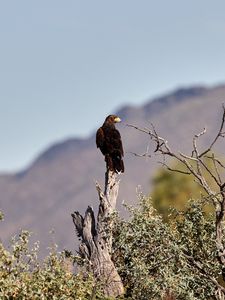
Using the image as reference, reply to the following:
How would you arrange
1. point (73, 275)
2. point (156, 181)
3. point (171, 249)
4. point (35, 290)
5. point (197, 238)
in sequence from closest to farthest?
point (35, 290) → point (73, 275) → point (171, 249) → point (197, 238) → point (156, 181)

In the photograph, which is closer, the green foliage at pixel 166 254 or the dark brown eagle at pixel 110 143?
the green foliage at pixel 166 254

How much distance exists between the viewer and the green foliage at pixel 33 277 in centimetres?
1566

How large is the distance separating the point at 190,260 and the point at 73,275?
2.71 m

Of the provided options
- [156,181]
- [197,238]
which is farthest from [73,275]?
[156,181]

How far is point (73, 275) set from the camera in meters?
17.0

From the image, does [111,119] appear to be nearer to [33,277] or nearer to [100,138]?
[100,138]

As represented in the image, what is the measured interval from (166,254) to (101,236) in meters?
1.69

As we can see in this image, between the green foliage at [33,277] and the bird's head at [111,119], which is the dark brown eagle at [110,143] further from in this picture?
the green foliage at [33,277]

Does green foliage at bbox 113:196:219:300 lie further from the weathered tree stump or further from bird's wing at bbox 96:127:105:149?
bird's wing at bbox 96:127:105:149

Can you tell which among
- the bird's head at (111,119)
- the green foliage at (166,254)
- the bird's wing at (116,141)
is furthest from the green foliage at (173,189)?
the green foliage at (166,254)

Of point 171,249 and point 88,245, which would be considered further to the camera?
point 88,245

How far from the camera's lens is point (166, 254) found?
18375 mm

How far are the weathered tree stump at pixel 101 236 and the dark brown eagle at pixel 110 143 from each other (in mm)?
1708

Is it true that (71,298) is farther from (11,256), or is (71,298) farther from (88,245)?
(88,245)
